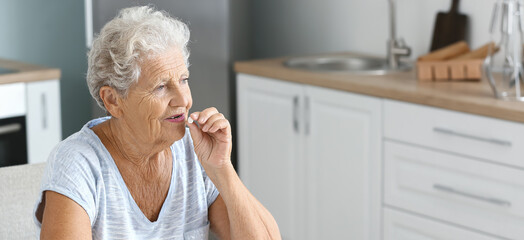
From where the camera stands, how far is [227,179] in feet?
5.21

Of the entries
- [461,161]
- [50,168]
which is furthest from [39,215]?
[461,161]

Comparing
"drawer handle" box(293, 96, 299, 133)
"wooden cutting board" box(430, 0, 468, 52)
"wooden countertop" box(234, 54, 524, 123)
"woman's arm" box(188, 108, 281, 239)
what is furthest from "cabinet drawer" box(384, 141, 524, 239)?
"woman's arm" box(188, 108, 281, 239)

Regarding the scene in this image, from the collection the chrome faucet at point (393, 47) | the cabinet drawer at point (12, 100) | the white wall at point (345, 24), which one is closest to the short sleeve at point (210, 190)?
the cabinet drawer at point (12, 100)

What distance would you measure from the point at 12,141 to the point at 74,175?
5.46 feet

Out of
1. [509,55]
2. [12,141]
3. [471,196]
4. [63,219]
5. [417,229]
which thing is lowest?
[417,229]

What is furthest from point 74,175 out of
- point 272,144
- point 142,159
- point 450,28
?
point 450,28

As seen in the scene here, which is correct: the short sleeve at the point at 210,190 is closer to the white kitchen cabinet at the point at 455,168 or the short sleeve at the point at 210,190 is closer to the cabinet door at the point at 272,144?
the white kitchen cabinet at the point at 455,168

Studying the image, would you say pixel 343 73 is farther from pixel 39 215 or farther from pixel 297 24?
pixel 39 215

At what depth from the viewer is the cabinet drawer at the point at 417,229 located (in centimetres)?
254

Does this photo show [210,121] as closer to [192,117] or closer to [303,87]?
[192,117]

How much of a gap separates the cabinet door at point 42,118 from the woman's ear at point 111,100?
5.11 feet

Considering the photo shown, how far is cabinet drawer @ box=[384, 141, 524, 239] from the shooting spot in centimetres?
239

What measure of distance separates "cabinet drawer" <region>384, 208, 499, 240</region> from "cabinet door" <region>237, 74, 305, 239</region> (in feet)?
1.59

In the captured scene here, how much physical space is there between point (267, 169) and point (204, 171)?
159 centimetres
